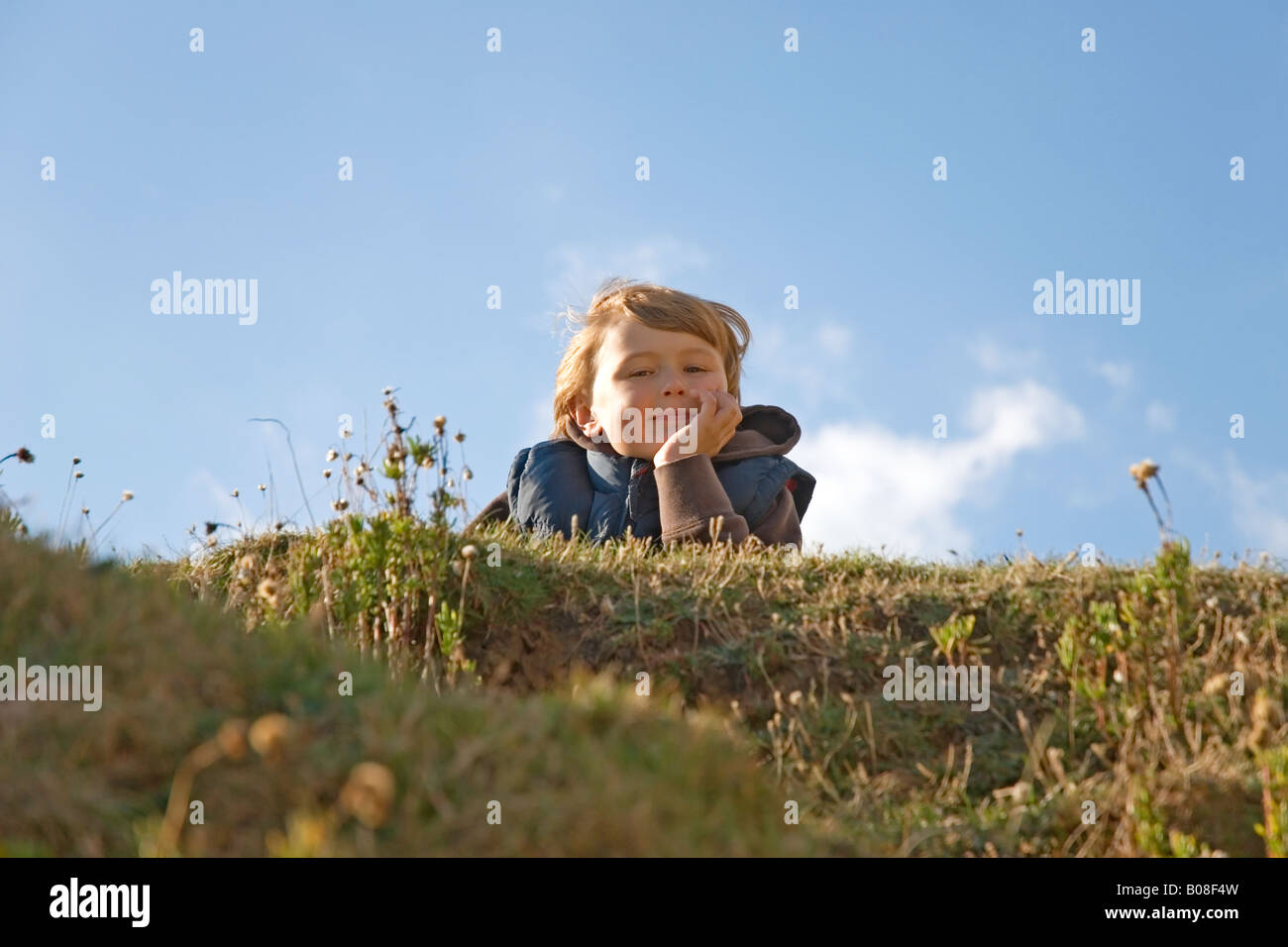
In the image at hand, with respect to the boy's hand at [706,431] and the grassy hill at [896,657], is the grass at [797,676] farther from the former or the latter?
the boy's hand at [706,431]

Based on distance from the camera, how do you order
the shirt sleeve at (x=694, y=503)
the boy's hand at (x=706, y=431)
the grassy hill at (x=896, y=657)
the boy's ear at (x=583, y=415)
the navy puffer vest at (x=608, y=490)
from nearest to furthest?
the grassy hill at (x=896, y=657) < the shirt sleeve at (x=694, y=503) < the boy's hand at (x=706, y=431) < the navy puffer vest at (x=608, y=490) < the boy's ear at (x=583, y=415)

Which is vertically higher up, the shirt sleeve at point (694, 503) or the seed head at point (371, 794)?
the shirt sleeve at point (694, 503)

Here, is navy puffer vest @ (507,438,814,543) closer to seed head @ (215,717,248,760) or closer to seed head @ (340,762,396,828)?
seed head @ (215,717,248,760)

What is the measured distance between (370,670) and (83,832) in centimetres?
81

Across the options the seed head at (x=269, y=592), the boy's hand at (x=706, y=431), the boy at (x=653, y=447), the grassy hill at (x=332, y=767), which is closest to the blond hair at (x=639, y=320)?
the boy at (x=653, y=447)

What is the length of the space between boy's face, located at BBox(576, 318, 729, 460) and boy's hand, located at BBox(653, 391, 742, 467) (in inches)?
4.4

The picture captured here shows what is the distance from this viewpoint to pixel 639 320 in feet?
25.4

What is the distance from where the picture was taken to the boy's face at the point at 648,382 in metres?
7.48

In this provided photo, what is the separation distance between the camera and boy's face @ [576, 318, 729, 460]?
7477mm

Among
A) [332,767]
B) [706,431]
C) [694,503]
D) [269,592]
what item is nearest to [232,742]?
[332,767]

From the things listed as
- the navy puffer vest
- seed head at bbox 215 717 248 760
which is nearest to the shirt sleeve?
the navy puffer vest

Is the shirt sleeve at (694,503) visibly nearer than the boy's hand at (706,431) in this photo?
Yes

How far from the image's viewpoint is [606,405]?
301 inches
